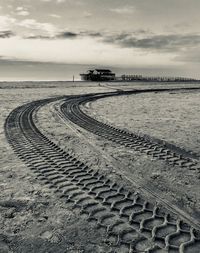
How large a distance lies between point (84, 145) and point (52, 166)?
205cm

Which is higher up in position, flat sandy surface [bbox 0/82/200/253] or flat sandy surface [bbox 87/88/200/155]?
flat sandy surface [bbox 87/88/200/155]

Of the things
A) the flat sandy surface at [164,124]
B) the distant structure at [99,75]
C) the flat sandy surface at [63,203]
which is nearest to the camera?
the flat sandy surface at [63,203]

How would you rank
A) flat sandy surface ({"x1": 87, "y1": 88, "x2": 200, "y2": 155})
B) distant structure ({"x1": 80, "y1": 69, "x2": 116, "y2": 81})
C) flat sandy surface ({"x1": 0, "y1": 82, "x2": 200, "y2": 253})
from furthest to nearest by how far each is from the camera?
1. distant structure ({"x1": 80, "y1": 69, "x2": 116, "y2": 81})
2. flat sandy surface ({"x1": 87, "y1": 88, "x2": 200, "y2": 155})
3. flat sandy surface ({"x1": 0, "y1": 82, "x2": 200, "y2": 253})

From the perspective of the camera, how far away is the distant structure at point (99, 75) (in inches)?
2442

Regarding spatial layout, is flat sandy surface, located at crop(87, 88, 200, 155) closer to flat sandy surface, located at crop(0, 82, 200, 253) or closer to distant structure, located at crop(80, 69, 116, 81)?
flat sandy surface, located at crop(0, 82, 200, 253)

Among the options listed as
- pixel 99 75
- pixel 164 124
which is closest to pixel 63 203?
pixel 164 124

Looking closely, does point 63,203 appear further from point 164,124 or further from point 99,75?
point 99,75

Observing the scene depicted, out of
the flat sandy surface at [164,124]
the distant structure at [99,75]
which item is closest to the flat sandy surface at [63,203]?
the flat sandy surface at [164,124]

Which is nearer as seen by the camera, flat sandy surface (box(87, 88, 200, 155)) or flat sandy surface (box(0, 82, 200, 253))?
flat sandy surface (box(0, 82, 200, 253))

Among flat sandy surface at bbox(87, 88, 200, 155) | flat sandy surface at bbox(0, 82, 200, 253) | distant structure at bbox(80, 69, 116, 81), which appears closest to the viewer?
flat sandy surface at bbox(0, 82, 200, 253)

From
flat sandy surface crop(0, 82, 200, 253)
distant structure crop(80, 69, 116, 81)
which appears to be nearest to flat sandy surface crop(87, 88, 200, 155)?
flat sandy surface crop(0, 82, 200, 253)

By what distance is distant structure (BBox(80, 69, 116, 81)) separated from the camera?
204 feet

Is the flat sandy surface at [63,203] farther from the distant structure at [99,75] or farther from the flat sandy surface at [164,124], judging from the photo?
the distant structure at [99,75]

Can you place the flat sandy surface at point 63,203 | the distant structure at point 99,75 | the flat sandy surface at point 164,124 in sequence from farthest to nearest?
the distant structure at point 99,75
the flat sandy surface at point 164,124
the flat sandy surface at point 63,203
